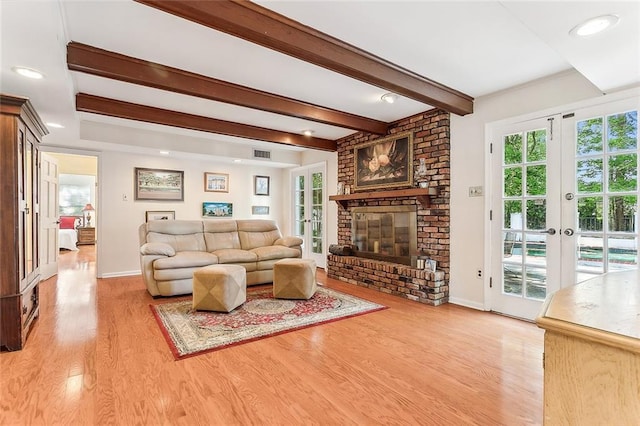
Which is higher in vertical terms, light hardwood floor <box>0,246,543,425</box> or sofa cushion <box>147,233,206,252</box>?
sofa cushion <box>147,233,206,252</box>

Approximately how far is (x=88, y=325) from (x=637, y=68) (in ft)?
16.2

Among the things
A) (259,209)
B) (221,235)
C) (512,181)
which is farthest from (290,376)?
(259,209)

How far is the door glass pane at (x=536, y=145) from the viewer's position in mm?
3086

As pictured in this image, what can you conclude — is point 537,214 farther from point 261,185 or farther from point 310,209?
point 261,185

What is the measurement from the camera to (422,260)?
3.94 metres

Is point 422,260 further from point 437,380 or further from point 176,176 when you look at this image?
point 176,176

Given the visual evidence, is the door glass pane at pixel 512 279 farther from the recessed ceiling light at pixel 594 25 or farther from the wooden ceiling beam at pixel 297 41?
the recessed ceiling light at pixel 594 25

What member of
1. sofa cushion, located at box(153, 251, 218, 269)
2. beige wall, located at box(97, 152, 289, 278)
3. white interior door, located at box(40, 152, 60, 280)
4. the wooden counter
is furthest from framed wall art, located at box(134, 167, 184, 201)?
the wooden counter

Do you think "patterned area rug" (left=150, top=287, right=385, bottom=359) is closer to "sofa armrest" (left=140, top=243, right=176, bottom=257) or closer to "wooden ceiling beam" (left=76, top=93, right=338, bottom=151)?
"sofa armrest" (left=140, top=243, right=176, bottom=257)

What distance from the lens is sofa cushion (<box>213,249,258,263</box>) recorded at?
4406 millimetres

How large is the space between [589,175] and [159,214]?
5.98m

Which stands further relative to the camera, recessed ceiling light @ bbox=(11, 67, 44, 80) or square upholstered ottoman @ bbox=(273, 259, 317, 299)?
square upholstered ottoman @ bbox=(273, 259, 317, 299)

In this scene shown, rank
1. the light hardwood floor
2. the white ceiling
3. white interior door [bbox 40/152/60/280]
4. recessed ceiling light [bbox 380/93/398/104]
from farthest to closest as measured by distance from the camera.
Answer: white interior door [bbox 40/152/60/280] < recessed ceiling light [bbox 380/93/398/104] < the white ceiling < the light hardwood floor

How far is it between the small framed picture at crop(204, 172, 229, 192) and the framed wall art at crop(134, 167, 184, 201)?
1.50ft
